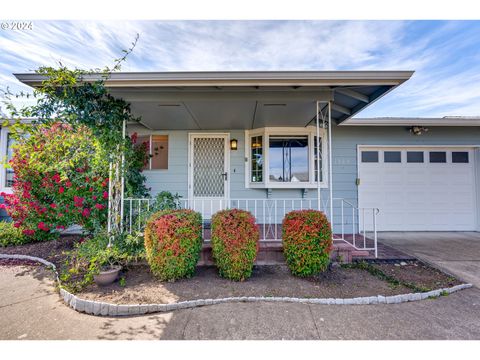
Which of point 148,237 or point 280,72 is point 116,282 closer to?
point 148,237

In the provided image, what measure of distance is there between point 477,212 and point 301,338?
281 inches

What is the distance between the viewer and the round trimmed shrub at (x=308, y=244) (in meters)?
3.13

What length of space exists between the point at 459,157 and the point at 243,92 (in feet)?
21.1

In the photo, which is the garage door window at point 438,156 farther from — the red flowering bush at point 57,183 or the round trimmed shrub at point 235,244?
the red flowering bush at point 57,183

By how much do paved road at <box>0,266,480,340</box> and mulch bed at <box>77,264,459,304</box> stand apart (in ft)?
0.81

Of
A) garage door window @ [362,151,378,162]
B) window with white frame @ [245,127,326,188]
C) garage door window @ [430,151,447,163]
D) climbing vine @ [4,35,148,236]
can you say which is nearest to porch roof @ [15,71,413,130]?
climbing vine @ [4,35,148,236]

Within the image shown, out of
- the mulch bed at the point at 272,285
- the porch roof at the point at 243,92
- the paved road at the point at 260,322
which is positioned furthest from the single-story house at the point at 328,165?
the paved road at the point at 260,322

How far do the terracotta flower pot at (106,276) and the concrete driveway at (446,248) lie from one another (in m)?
4.88

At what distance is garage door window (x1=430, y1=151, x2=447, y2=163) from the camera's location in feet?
20.0

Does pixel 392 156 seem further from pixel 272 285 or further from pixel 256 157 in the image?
pixel 272 285

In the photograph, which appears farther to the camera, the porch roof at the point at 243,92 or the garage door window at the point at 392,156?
the garage door window at the point at 392,156

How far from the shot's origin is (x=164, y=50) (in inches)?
207

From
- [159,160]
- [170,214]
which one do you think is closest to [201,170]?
[159,160]
